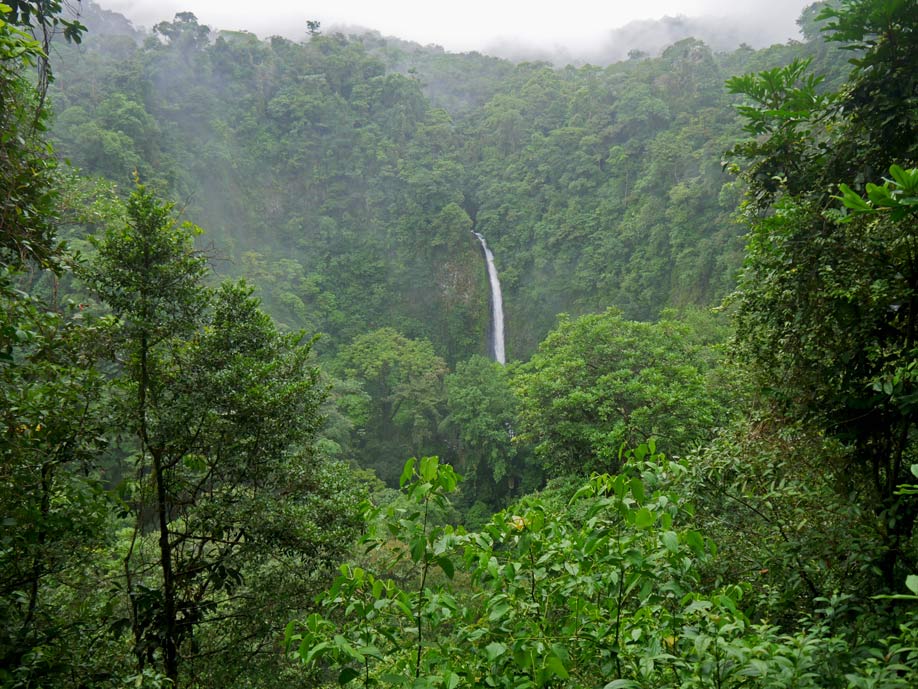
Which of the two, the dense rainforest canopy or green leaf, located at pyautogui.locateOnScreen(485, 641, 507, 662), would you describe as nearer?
green leaf, located at pyautogui.locateOnScreen(485, 641, 507, 662)

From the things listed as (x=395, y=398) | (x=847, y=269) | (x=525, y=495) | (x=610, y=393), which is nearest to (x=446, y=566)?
(x=847, y=269)

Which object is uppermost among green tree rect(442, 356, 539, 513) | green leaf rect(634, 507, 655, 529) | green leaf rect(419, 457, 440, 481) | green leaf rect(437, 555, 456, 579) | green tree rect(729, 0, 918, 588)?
green tree rect(729, 0, 918, 588)

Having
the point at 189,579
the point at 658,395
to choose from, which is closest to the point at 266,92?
the point at 658,395

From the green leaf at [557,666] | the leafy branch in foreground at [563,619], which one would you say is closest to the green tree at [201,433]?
the leafy branch in foreground at [563,619]

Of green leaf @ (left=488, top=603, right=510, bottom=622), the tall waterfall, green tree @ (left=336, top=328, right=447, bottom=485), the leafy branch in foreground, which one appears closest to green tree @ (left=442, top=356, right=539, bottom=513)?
green tree @ (left=336, top=328, right=447, bottom=485)

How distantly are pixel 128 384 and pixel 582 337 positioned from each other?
9195mm

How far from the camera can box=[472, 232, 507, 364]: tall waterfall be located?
26812 mm

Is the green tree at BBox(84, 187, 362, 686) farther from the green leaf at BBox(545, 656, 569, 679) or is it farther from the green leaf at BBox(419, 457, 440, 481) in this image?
the green leaf at BBox(545, 656, 569, 679)

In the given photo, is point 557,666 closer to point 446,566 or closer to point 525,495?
point 446,566

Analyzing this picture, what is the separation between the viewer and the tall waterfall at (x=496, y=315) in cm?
2681

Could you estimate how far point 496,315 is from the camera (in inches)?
1092

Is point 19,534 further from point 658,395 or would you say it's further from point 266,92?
point 266,92

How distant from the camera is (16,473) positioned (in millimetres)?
2654

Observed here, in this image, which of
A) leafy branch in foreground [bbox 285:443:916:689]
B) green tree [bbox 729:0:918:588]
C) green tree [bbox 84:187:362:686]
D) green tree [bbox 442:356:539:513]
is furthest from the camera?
green tree [bbox 442:356:539:513]
